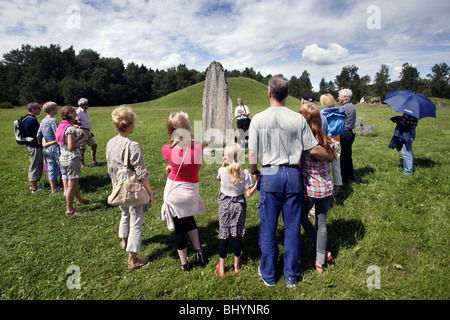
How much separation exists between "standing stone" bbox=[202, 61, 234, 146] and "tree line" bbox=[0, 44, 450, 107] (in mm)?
62867

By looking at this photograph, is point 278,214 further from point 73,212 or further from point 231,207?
point 73,212

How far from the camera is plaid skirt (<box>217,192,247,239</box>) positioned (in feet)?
13.3

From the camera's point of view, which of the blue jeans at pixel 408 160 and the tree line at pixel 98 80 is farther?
the tree line at pixel 98 80

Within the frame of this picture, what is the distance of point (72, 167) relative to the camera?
241 inches

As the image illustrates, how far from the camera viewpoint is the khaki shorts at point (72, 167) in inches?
240

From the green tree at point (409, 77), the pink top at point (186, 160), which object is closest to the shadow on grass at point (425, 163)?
the pink top at point (186, 160)

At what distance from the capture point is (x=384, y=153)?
10.2 metres

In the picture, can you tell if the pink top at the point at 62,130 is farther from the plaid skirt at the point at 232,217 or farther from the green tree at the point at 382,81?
the green tree at the point at 382,81

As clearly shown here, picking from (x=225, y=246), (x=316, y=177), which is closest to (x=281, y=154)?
(x=316, y=177)

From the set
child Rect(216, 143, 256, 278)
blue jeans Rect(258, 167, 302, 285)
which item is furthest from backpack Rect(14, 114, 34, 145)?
blue jeans Rect(258, 167, 302, 285)

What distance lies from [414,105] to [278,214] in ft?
18.8

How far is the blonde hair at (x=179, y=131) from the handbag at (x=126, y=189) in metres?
0.76

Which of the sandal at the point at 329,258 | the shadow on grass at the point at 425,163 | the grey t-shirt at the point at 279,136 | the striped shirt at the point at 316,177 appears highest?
the grey t-shirt at the point at 279,136
